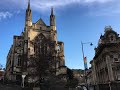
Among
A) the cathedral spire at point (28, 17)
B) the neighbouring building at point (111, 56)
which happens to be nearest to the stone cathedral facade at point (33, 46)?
the cathedral spire at point (28, 17)

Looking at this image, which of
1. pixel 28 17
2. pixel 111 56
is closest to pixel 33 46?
pixel 28 17

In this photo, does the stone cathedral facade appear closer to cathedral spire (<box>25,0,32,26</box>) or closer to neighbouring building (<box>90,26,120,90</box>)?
cathedral spire (<box>25,0,32,26</box>)

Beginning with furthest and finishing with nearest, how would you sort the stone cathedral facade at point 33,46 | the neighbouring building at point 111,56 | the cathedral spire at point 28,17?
the cathedral spire at point 28,17, the stone cathedral facade at point 33,46, the neighbouring building at point 111,56

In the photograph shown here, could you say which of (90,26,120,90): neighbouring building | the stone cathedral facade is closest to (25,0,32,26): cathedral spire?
the stone cathedral facade

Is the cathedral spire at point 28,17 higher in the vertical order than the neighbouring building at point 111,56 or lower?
higher

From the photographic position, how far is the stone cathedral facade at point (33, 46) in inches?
2239

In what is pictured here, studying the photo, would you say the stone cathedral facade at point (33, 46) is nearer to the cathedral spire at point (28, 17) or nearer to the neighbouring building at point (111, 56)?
the cathedral spire at point (28, 17)

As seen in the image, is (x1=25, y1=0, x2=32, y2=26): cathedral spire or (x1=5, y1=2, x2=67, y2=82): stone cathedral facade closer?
(x1=5, y1=2, x2=67, y2=82): stone cathedral facade

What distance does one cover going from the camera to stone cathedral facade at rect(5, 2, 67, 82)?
56.9 metres

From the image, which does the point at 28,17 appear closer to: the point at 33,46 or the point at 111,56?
the point at 33,46

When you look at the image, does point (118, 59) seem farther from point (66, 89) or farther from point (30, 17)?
point (30, 17)

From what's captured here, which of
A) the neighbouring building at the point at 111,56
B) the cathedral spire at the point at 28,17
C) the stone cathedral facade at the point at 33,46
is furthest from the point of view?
the cathedral spire at the point at 28,17

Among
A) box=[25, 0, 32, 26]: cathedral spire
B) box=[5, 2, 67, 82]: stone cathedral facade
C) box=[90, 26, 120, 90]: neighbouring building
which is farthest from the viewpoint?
box=[25, 0, 32, 26]: cathedral spire

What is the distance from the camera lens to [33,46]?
6216 cm
